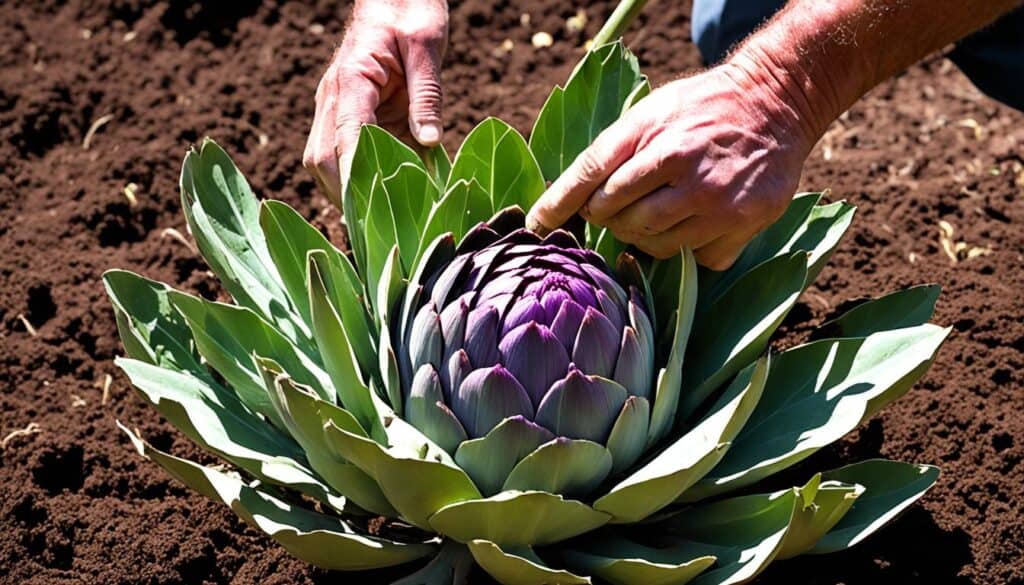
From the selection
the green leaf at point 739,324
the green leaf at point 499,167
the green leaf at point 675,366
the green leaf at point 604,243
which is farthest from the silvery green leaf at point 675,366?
the green leaf at point 499,167

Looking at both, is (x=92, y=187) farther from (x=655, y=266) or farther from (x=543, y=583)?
(x=543, y=583)

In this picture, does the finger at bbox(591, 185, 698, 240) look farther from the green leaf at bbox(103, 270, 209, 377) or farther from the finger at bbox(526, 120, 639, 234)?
the green leaf at bbox(103, 270, 209, 377)

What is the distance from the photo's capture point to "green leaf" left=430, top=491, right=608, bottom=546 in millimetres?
1648

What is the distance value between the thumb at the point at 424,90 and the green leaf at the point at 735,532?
799 mm

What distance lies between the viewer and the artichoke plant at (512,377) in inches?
68.6

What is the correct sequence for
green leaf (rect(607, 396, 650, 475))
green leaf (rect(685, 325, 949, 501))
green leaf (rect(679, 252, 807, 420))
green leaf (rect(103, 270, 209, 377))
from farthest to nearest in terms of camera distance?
green leaf (rect(103, 270, 209, 377))
green leaf (rect(679, 252, 807, 420))
green leaf (rect(685, 325, 949, 501))
green leaf (rect(607, 396, 650, 475))

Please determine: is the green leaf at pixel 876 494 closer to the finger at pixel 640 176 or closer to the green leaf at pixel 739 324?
the green leaf at pixel 739 324

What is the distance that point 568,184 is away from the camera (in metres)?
1.95

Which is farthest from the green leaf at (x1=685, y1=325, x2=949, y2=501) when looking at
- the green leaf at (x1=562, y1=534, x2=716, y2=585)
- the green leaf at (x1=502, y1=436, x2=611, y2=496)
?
the green leaf at (x1=502, y1=436, x2=611, y2=496)

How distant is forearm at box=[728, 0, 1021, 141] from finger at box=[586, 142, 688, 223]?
27cm

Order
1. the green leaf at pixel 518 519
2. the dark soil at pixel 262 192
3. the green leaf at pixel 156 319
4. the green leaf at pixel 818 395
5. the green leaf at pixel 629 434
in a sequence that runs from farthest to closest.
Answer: the dark soil at pixel 262 192 → the green leaf at pixel 156 319 → the green leaf at pixel 818 395 → the green leaf at pixel 629 434 → the green leaf at pixel 518 519

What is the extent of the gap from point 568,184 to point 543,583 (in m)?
0.62

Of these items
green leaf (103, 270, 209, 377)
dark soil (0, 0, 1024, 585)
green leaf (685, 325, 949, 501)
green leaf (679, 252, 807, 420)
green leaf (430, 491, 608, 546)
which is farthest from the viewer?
dark soil (0, 0, 1024, 585)

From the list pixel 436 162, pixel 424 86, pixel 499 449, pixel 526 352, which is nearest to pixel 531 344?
pixel 526 352
